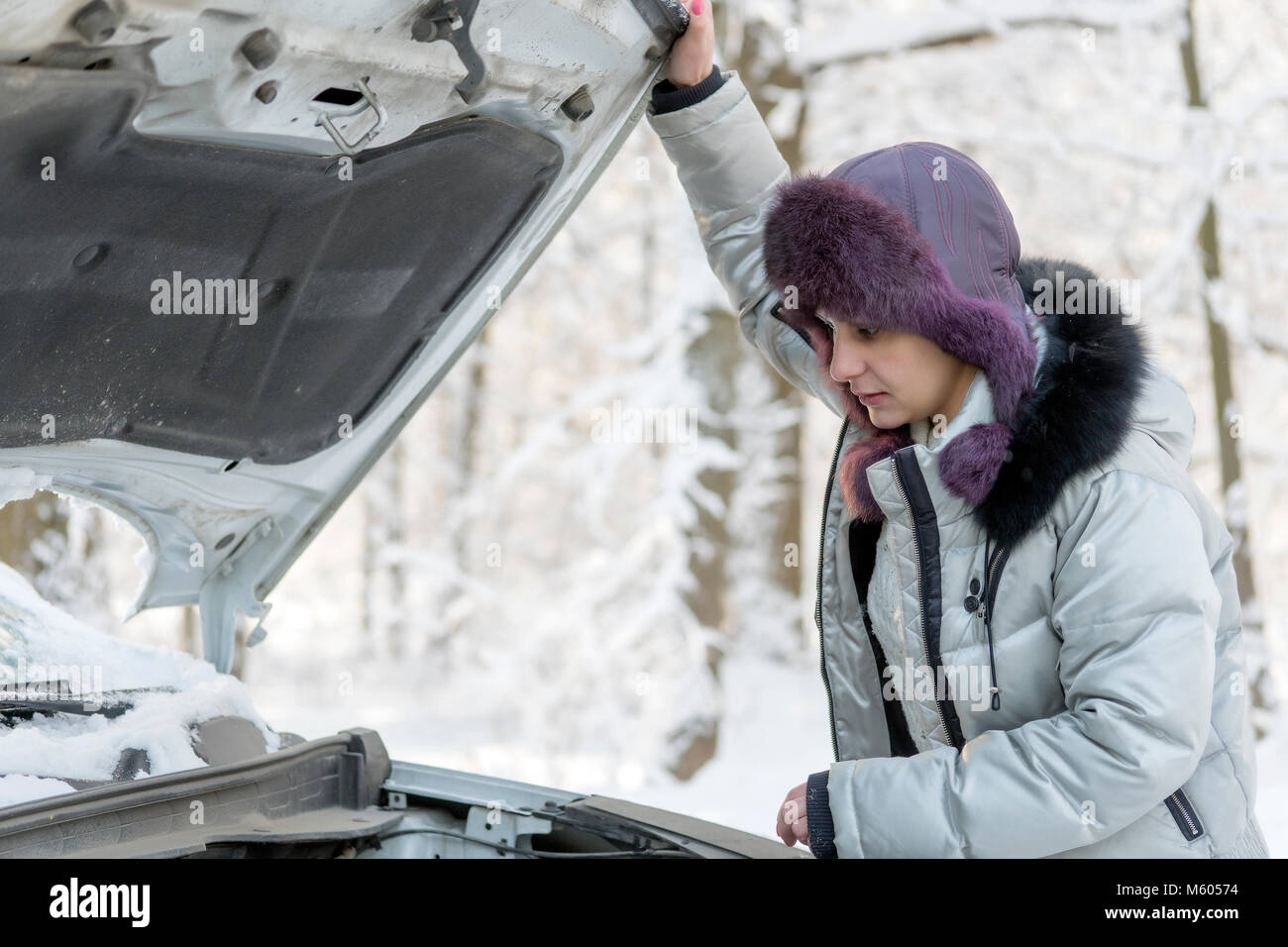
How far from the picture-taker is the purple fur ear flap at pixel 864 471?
201 cm

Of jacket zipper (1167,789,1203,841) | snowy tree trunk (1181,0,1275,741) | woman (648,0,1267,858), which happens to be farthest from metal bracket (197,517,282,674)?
snowy tree trunk (1181,0,1275,741)

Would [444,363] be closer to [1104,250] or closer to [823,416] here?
[1104,250]

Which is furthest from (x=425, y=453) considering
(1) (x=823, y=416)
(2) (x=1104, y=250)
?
(2) (x=1104, y=250)

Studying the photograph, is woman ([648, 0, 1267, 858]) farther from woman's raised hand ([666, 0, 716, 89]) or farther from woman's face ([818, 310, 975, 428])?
woman's raised hand ([666, 0, 716, 89])

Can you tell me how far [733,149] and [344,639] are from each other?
1579 cm

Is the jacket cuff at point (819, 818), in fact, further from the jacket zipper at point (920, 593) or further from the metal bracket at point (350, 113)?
the metal bracket at point (350, 113)

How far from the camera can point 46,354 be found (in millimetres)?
2049

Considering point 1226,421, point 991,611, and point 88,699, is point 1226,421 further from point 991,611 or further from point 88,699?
point 88,699

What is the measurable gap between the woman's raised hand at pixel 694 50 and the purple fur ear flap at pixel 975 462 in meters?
0.91

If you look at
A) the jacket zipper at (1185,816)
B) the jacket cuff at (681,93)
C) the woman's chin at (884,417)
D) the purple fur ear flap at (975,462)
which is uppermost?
the jacket cuff at (681,93)
